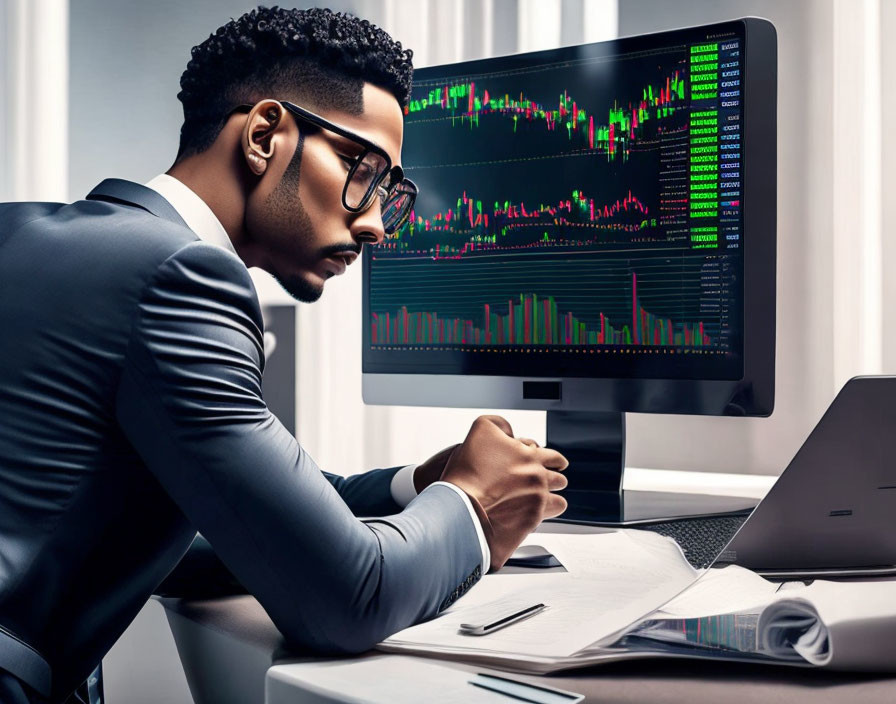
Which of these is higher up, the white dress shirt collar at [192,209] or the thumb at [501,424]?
the white dress shirt collar at [192,209]

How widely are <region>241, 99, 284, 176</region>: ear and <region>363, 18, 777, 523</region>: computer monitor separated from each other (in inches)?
17.9

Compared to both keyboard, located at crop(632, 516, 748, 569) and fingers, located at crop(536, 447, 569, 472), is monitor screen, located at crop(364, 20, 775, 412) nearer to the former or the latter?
keyboard, located at crop(632, 516, 748, 569)

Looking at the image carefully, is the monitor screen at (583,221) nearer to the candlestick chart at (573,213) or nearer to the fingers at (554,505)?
the candlestick chart at (573,213)

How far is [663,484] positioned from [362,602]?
87cm

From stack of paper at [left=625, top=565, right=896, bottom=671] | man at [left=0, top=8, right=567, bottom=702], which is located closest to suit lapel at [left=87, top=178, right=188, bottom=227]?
man at [left=0, top=8, right=567, bottom=702]

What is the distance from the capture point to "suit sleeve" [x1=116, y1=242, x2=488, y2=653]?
579mm

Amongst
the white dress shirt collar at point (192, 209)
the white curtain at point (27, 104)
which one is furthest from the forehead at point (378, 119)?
the white curtain at point (27, 104)

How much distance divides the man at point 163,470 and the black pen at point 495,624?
0.14 ft

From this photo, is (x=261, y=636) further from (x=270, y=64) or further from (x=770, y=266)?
(x=770, y=266)

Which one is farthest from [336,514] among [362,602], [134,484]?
[134,484]

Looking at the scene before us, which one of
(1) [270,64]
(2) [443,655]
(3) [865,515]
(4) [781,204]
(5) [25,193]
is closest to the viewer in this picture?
(2) [443,655]

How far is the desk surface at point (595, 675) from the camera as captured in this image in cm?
50

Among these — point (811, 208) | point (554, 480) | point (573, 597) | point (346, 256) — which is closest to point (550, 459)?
Answer: point (554, 480)

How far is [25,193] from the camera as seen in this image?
182 centimetres
